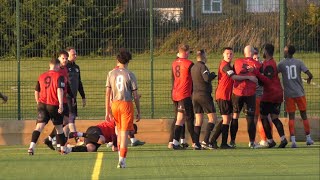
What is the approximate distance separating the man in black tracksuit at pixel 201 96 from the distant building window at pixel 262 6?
3.08 m

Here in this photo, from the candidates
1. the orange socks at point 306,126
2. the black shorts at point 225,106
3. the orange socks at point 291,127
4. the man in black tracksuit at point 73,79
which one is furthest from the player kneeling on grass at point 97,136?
the orange socks at point 306,126

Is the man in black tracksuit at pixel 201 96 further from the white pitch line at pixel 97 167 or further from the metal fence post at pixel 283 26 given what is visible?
the metal fence post at pixel 283 26

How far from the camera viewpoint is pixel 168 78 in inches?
893

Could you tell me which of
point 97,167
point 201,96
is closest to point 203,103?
point 201,96

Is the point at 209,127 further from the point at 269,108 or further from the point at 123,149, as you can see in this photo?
the point at 123,149

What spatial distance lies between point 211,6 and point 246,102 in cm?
335

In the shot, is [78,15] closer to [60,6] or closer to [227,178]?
[60,6]

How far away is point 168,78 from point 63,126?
136 inches

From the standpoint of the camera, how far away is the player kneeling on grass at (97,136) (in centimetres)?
1930

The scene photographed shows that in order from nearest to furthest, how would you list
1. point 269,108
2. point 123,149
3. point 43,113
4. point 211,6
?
1. point 123,149
2. point 43,113
3. point 269,108
4. point 211,6

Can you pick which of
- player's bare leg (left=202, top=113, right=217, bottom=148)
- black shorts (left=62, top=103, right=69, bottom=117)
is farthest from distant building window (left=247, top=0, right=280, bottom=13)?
black shorts (left=62, top=103, right=69, bottom=117)

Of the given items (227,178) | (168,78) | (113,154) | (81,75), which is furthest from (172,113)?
(227,178)

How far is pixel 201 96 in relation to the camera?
64.8 feet

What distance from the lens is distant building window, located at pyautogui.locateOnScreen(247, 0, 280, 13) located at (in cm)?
2233
